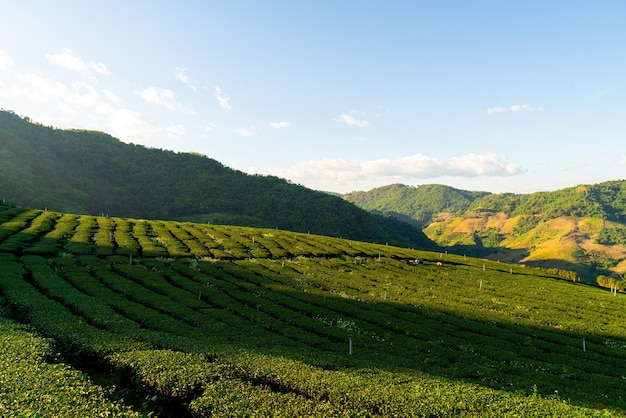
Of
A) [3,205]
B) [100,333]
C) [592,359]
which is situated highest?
[3,205]

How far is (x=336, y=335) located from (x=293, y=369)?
1644 cm

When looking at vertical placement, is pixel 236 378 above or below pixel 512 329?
above

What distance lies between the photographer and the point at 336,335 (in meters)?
36.9

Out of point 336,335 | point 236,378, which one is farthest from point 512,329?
point 236,378

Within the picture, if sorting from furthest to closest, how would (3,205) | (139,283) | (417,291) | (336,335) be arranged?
1. (3,205)
2. (417,291)
3. (139,283)
4. (336,335)

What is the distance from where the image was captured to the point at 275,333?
3650 centimetres

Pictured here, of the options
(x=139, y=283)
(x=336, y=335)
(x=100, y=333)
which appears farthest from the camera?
(x=139, y=283)

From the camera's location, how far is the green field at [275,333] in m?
17.3

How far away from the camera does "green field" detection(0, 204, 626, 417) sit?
680 inches

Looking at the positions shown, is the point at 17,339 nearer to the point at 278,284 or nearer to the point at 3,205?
the point at 278,284

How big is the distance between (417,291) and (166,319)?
43235 mm

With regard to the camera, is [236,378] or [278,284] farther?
[278,284]

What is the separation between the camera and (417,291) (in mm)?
63750

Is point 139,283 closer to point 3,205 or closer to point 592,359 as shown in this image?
point 592,359
